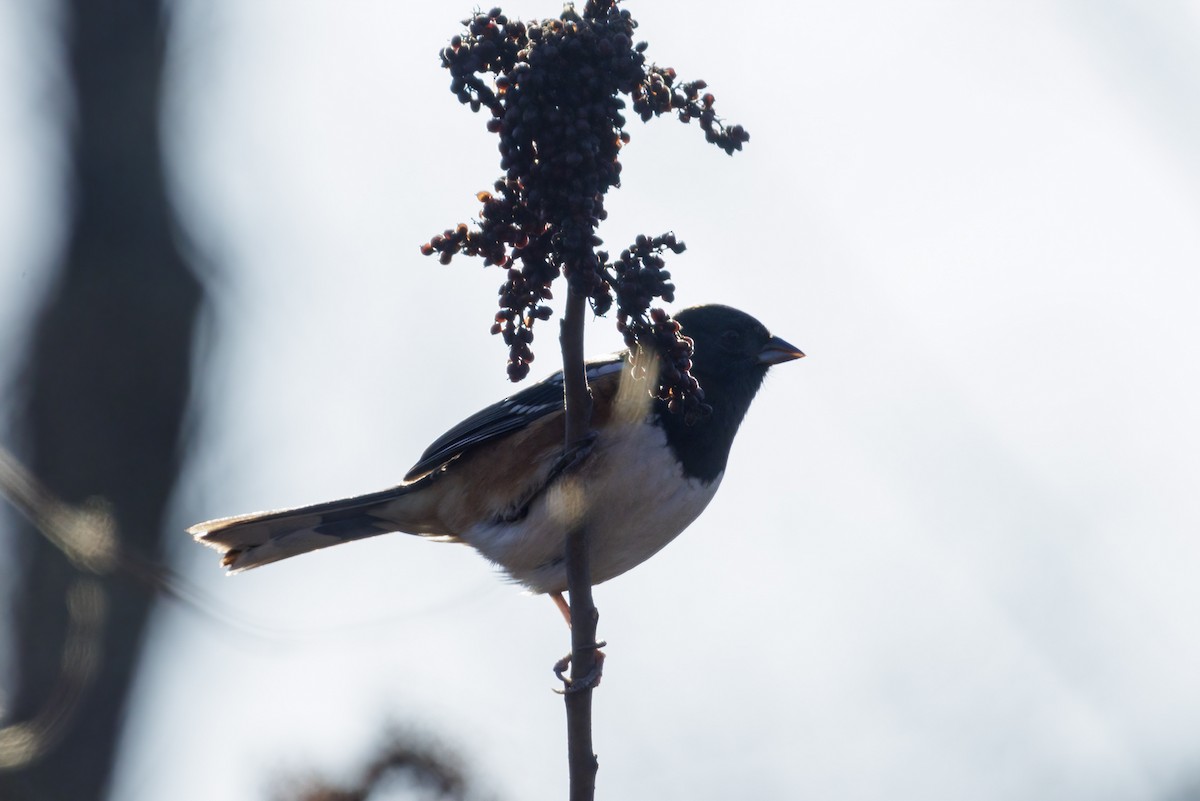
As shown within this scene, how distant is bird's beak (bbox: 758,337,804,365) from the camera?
14.0ft

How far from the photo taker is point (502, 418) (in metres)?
3.94

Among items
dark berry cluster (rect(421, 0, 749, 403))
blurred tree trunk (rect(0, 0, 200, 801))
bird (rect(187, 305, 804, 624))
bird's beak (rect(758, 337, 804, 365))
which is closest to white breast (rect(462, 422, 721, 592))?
bird (rect(187, 305, 804, 624))

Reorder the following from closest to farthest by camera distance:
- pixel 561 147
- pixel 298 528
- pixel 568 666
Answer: pixel 561 147 → pixel 568 666 → pixel 298 528

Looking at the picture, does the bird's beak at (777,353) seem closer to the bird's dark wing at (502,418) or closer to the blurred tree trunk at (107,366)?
the bird's dark wing at (502,418)

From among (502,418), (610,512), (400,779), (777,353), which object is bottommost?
(400,779)

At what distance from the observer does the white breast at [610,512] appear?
11.8ft

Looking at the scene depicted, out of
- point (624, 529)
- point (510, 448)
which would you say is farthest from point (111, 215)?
point (624, 529)

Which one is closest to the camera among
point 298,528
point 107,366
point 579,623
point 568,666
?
point 579,623

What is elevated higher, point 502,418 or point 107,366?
point 107,366

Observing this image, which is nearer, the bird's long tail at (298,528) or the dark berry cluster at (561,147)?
the dark berry cluster at (561,147)

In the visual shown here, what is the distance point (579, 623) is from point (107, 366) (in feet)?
10.7

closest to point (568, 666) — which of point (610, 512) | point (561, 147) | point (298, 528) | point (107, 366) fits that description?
point (610, 512)

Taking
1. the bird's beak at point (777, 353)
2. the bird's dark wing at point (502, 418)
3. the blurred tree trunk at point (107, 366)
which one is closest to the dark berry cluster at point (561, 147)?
the bird's dark wing at point (502, 418)

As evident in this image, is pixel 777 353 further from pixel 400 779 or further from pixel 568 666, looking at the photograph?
pixel 400 779
